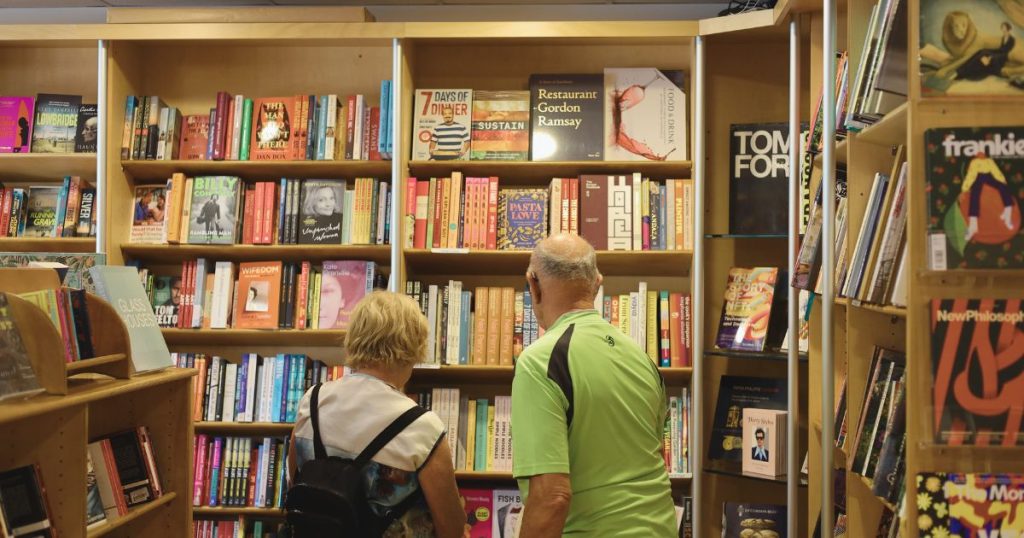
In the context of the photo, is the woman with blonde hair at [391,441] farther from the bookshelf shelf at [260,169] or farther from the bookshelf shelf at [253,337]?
the bookshelf shelf at [260,169]

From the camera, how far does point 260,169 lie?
12.3ft

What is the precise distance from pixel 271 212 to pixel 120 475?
64.2 inches

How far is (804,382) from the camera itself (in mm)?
3541

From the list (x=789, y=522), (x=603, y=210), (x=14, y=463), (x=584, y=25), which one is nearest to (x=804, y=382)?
(x=789, y=522)

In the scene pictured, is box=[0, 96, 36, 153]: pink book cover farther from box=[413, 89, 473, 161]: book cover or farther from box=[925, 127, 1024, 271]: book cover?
box=[925, 127, 1024, 271]: book cover

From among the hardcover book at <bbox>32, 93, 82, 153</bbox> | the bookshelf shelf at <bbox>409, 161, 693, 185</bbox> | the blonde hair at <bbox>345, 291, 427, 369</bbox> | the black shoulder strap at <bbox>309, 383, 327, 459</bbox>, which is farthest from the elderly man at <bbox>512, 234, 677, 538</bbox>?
the hardcover book at <bbox>32, 93, 82, 153</bbox>

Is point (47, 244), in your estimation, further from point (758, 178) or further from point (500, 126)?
point (758, 178)

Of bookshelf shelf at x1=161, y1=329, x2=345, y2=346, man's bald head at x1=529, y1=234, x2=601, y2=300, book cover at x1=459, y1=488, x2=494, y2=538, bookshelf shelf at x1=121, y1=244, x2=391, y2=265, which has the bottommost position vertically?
book cover at x1=459, y1=488, x2=494, y2=538

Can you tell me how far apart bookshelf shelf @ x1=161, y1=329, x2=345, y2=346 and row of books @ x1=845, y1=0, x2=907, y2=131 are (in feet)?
7.27

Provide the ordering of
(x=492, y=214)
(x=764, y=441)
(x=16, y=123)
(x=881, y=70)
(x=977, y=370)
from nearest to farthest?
(x=977, y=370)
(x=881, y=70)
(x=764, y=441)
(x=492, y=214)
(x=16, y=123)

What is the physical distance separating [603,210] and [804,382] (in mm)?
1119

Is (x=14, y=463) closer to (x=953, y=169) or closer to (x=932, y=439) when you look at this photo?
(x=932, y=439)

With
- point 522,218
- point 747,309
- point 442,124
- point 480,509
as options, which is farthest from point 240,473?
point 747,309

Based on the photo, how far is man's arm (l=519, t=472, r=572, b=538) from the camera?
1872 mm
